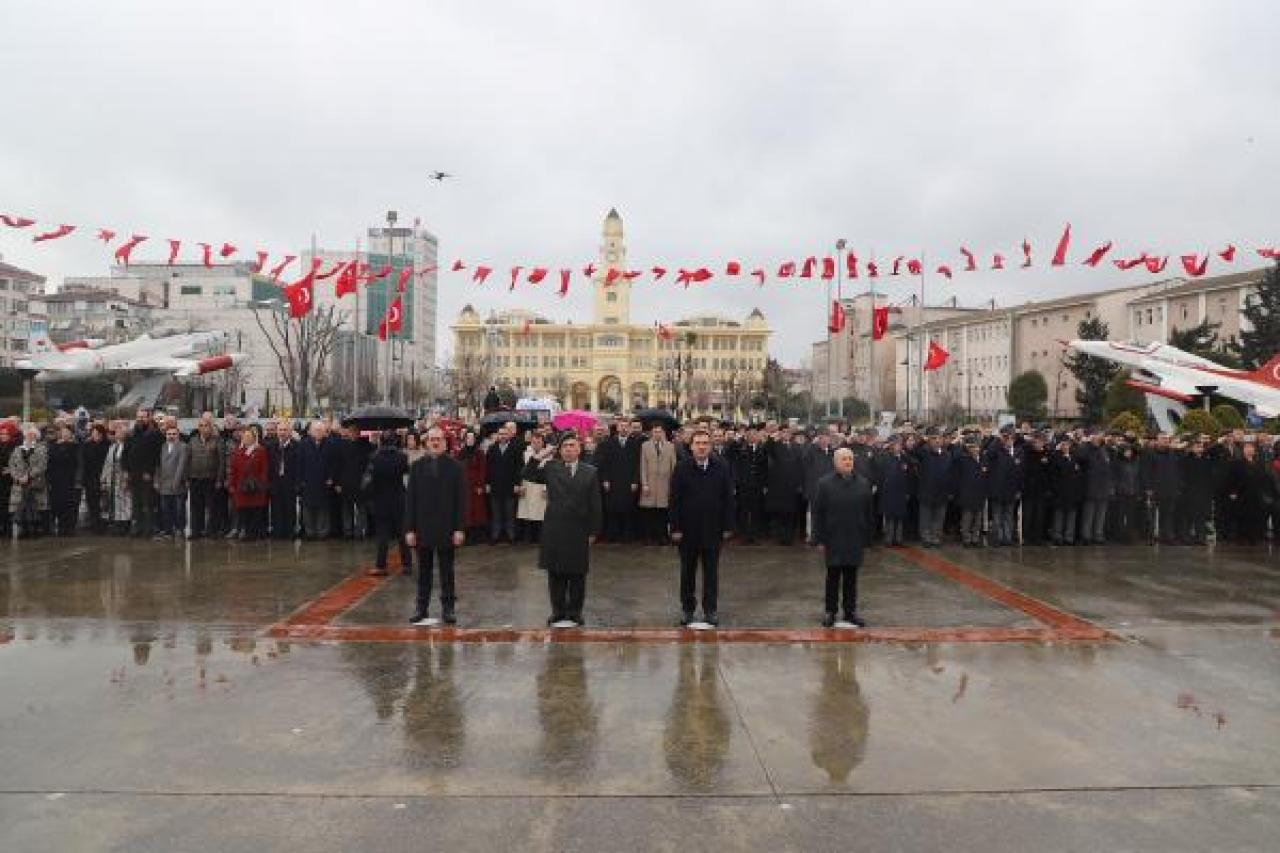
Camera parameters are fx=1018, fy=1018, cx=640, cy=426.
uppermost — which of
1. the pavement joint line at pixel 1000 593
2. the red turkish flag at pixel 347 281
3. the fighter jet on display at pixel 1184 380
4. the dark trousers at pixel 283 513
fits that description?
the red turkish flag at pixel 347 281

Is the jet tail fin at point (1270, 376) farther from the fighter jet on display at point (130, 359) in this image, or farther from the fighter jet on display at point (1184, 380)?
the fighter jet on display at point (130, 359)

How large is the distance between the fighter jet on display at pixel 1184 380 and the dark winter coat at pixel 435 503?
25.1 metres

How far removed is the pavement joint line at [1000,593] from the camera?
9453 mm

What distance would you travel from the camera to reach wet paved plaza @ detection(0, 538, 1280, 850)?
193 inches

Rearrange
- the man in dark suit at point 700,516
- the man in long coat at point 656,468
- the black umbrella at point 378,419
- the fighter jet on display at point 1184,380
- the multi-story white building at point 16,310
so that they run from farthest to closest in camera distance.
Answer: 1. the multi-story white building at point 16,310
2. the fighter jet on display at point 1184,380
3. the black umbrella at point 378,419
4. the man in long coat at point 656,468
5. the man in dark suit at point 700,516

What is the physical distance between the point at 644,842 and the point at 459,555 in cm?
904

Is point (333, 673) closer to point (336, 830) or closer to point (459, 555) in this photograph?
point (336, 830)

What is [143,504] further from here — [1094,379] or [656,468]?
[1094,379]

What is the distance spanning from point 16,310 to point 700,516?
10551cm

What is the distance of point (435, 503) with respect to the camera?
9367mm

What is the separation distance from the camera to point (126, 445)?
48.0 ft

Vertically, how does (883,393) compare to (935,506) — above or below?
above

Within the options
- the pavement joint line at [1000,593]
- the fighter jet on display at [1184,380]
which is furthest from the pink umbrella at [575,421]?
the fighter jet on display at [1184,380]

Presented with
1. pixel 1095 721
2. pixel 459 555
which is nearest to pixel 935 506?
pixel 459 555
